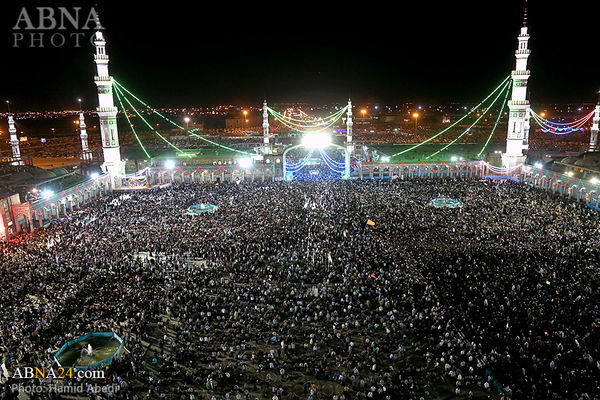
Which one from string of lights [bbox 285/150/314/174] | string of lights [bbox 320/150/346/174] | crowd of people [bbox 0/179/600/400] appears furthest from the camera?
string of lights [bbox 320/150/346/174]

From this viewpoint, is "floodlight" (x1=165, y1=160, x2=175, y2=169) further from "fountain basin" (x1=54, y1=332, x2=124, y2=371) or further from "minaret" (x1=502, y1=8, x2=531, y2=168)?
"minaret" (x1=502, y1=8, x2=531, y2=168)

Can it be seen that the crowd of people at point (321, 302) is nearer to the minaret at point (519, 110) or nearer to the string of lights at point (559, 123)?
the minaret at point (519, 110)

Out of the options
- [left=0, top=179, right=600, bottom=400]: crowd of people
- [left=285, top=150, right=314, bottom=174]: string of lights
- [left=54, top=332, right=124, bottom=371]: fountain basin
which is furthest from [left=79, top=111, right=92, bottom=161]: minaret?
[left=54, top=332, right=124, bottom=371]: fountain basin

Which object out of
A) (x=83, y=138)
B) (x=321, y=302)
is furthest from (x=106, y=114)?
Result: (x=321, y=302)

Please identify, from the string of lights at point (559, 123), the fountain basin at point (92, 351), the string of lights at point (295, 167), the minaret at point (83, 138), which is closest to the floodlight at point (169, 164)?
the minaret at point (83, 138)

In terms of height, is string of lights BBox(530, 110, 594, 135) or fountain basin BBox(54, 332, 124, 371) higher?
string of lights BBox(530, 110, 594, 135)
